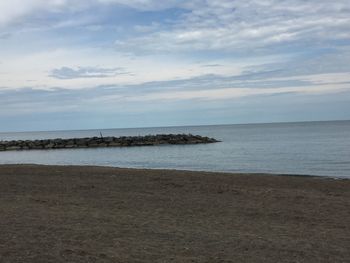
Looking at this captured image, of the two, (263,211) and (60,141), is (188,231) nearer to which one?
(263,211)

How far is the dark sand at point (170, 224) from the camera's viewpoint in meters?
6.21

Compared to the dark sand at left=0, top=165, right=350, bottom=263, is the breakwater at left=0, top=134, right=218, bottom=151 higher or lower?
higher

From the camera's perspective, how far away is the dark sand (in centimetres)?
621

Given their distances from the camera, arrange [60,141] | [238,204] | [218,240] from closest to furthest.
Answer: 1. [218,240]
2. [238,204]
3. [60,141]

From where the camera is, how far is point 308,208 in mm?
10109

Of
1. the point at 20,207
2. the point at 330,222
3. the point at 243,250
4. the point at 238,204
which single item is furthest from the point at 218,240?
the point at 20,207

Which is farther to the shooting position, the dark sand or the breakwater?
the breakwater

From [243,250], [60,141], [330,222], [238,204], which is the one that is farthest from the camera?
[60,141]

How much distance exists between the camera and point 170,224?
8.16 m

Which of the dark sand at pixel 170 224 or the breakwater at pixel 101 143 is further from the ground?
the breakwater at pixel 101 143

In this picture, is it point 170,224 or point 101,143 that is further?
point 101,143

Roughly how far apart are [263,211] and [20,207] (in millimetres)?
4589

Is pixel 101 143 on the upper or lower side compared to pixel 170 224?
upper

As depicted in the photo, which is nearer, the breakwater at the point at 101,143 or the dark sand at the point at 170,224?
the dark sand at the point at 170,224
